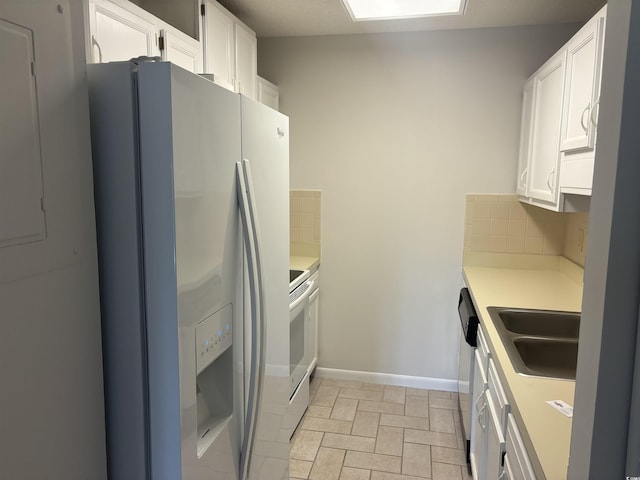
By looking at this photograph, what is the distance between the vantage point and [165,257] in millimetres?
1088

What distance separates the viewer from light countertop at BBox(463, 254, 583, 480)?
1.06 metres

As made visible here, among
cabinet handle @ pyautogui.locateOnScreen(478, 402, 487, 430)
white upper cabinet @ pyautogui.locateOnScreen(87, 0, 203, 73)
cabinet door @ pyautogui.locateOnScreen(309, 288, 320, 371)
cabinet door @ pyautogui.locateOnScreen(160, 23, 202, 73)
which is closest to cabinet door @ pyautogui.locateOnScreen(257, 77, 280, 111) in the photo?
cabinet door @ pyautogui.locateOnScreen(160, 23, 202, 73)

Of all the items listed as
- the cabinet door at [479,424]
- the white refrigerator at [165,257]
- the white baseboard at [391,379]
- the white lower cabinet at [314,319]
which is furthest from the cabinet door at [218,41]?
the white baseboard at [391,379]

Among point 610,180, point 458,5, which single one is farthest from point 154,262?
point 458,5

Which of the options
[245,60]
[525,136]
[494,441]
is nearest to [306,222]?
[245,60]

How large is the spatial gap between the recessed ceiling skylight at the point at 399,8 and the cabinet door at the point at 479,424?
1814mm

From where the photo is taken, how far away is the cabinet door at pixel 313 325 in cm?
324

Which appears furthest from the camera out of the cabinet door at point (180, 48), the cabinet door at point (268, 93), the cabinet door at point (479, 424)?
the cabinet door at point (268, 93)

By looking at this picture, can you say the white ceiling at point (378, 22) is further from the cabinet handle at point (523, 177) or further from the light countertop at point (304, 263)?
the light countertop at point (304, 263)

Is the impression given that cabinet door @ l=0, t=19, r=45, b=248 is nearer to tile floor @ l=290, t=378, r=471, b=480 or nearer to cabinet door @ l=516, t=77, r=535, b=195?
tile floor @ l=290, t=378, r=471, b=480

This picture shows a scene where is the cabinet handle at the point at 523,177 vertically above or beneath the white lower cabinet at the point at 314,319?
above

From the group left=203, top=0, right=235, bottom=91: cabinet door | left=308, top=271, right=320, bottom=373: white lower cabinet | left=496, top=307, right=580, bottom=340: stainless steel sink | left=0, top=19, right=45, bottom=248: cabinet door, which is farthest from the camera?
left=308, top=271, right=320, bottom=373: white lower cabinet

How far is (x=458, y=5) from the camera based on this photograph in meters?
2.56

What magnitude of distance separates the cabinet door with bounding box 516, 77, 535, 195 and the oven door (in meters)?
1.47
